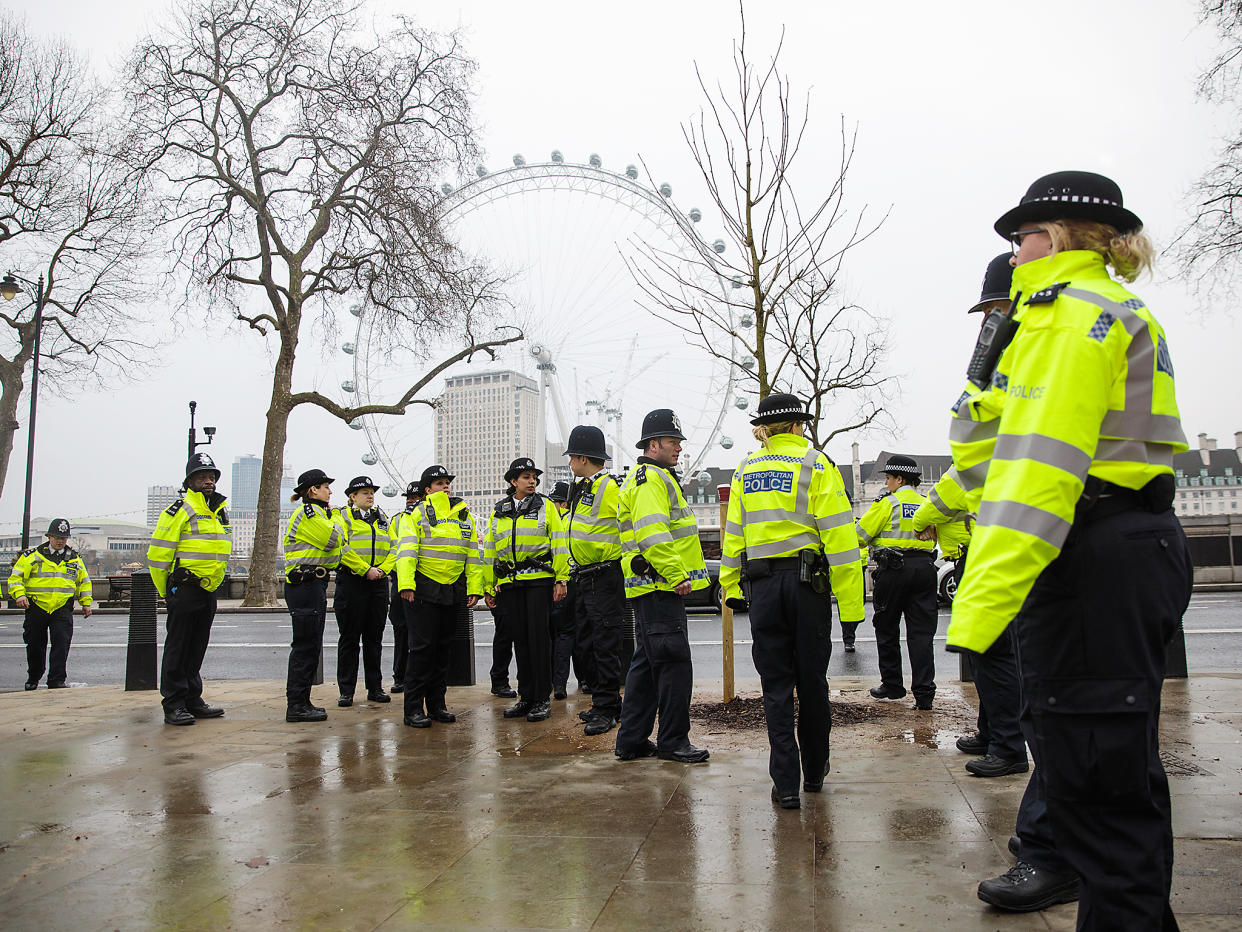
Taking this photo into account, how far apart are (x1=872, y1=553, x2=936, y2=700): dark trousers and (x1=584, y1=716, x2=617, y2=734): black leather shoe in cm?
221

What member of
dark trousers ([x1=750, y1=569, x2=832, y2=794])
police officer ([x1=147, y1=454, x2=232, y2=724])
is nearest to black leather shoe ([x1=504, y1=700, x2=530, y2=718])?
police officer ([x1=147, y1=454, x2=232, y2=724])

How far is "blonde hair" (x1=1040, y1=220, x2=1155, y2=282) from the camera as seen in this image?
8.06 ft

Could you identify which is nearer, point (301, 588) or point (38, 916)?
point (38, 916)

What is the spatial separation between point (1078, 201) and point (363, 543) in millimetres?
7060

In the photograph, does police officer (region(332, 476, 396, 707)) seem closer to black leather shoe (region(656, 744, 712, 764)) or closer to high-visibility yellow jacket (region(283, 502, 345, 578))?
high-visibility yellow jacket (region(283, 502, 345, 578))

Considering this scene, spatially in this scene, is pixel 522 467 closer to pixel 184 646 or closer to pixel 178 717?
pixel 184 646

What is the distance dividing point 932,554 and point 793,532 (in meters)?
3.57

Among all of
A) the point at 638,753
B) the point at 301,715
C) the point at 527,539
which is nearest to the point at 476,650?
the point at 301,715

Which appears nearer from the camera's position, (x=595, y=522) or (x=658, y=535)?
(x=658, y=535)

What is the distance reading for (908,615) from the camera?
289 inches

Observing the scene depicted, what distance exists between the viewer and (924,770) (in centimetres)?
495

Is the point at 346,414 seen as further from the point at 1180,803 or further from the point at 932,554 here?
the point at 1180,803

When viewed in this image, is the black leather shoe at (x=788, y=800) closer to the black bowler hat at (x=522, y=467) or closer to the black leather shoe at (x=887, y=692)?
the black leather shoe at (x=887, y=692)

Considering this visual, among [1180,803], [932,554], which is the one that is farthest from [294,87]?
[1180,803]
